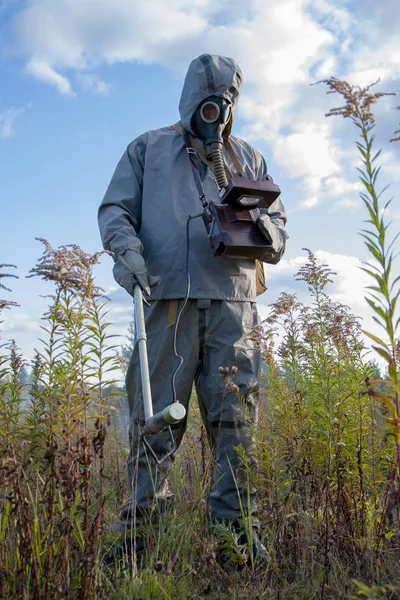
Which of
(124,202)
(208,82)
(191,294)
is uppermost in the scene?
(208,82)

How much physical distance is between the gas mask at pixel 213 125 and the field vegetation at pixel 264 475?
944 mm

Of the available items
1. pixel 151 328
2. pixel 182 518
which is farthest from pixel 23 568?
pixel 151 328

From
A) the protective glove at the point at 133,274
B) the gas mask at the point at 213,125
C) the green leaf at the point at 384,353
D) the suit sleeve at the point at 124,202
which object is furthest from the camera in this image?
the gas mask at the point at 213,125

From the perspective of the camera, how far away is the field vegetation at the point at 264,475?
7.67ft

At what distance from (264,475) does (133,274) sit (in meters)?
1.55

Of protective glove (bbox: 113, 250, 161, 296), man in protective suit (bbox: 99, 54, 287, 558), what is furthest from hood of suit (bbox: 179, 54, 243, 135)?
protective glove (bbox: 113, 250, 161, 296)

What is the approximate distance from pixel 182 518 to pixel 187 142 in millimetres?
2695

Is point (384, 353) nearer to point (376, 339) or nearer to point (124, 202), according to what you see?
point (376, 339)

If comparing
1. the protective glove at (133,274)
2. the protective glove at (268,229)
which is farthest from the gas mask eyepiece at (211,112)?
the protective glove at (133,274)

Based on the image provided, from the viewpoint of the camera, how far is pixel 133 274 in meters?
3.63

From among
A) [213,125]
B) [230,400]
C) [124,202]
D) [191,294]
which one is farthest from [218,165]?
[230,400]

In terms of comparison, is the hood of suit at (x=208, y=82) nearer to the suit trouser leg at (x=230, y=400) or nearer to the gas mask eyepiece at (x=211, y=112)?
the gas mask eyepiece at (x=211, y=112)

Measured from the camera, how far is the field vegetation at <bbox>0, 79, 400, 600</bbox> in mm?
2338

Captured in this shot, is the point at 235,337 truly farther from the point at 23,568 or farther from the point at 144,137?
the point at 23,568
